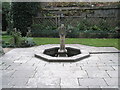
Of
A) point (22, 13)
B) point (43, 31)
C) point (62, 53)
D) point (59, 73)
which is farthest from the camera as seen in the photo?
point (22, 13)

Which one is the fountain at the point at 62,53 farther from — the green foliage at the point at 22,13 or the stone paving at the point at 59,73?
the green foliage at the point at 22,13

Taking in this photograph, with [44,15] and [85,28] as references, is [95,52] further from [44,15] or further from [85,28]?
[44,15]

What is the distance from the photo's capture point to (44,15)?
12914 mm

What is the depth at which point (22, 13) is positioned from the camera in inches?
475

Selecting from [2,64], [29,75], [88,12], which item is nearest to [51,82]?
[29,75]

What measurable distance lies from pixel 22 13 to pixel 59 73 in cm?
864

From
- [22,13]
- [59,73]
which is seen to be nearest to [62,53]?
[59,73]

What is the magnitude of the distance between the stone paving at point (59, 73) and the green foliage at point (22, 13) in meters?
6.37

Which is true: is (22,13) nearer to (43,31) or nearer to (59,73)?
(43,31)

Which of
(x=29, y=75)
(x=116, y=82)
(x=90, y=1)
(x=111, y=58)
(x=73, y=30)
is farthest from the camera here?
(x=90, y=1)

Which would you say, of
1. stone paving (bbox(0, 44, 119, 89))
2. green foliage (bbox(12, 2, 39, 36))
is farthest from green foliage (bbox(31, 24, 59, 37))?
stone paving (bbox(0, 44, 119, 89))

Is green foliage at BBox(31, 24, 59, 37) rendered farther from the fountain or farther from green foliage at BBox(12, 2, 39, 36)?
the fountain

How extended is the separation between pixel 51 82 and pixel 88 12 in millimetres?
10120

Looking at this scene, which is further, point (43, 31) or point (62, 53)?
point (43, 31)
